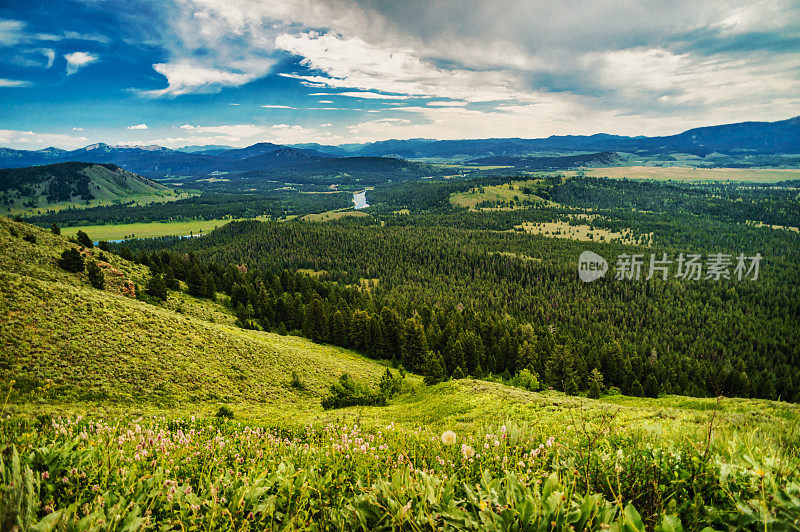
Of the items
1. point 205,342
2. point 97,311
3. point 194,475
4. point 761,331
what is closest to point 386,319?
point 205,342

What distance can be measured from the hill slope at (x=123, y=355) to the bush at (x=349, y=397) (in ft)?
6.87

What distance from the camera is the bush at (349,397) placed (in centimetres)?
4538

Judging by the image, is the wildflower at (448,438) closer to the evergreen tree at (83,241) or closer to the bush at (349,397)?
the bush at (349,397)

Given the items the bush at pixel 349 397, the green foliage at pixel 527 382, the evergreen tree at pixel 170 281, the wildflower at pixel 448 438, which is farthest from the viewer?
the evergreen tree at pixel 170 281

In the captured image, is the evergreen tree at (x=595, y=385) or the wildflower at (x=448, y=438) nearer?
the wildflower at (x=448, y=438)

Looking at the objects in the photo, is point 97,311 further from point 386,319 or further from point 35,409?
point 386,319

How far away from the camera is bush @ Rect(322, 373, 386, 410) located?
4538 cm

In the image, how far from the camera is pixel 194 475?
6.09m

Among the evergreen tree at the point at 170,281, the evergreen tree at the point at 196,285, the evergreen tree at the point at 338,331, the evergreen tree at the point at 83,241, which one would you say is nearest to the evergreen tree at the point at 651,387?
the evergreen tree at the point at 338,331

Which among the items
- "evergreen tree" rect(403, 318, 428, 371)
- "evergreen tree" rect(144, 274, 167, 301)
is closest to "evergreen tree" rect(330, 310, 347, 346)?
"evergreen tree" rect(403, 318, 428, 371)

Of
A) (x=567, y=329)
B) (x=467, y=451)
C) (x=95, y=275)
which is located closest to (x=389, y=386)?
(x=467, y=451)

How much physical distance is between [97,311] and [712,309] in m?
227

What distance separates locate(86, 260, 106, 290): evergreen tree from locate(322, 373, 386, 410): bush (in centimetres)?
5452

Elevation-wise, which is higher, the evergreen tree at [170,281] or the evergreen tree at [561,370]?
the evergreen tree at [170,281]
